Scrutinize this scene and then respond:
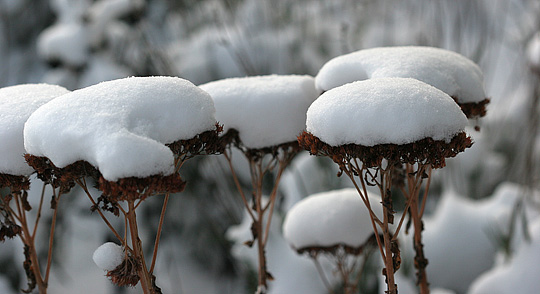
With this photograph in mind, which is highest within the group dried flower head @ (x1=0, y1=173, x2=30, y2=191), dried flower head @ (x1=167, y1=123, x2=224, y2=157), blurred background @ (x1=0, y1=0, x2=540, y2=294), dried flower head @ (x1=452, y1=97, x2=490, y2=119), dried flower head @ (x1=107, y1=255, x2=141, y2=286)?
blurred background @ (x1=0, y1=0, x2=540, y2=294)

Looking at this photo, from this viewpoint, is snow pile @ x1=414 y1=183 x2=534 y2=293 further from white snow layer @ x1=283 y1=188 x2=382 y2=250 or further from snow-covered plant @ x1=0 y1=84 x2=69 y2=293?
snow-covered plant @ x1=0 y1=84 x2=69 y2=293

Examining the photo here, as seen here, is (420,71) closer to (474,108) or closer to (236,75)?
(474,108)

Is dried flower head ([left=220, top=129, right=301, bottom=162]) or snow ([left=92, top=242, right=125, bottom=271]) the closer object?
snow ([left=92, top=242, right=125, bottom=271])

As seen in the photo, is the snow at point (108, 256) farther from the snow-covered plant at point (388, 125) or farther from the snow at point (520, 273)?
the snow at point (520, 273)

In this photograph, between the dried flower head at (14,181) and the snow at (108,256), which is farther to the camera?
the dried flower head at (14,181)

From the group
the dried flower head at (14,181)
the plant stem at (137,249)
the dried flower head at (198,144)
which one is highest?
the dried flower head at (198,144)

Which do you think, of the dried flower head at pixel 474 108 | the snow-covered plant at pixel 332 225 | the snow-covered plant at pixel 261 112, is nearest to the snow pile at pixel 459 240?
the snow-covered plant at pixel 332 225

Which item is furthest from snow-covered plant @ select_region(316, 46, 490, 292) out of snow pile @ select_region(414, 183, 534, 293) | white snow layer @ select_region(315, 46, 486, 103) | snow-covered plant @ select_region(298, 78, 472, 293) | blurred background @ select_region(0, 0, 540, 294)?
snow pile @ select_region(414, 183, 534, 293)
